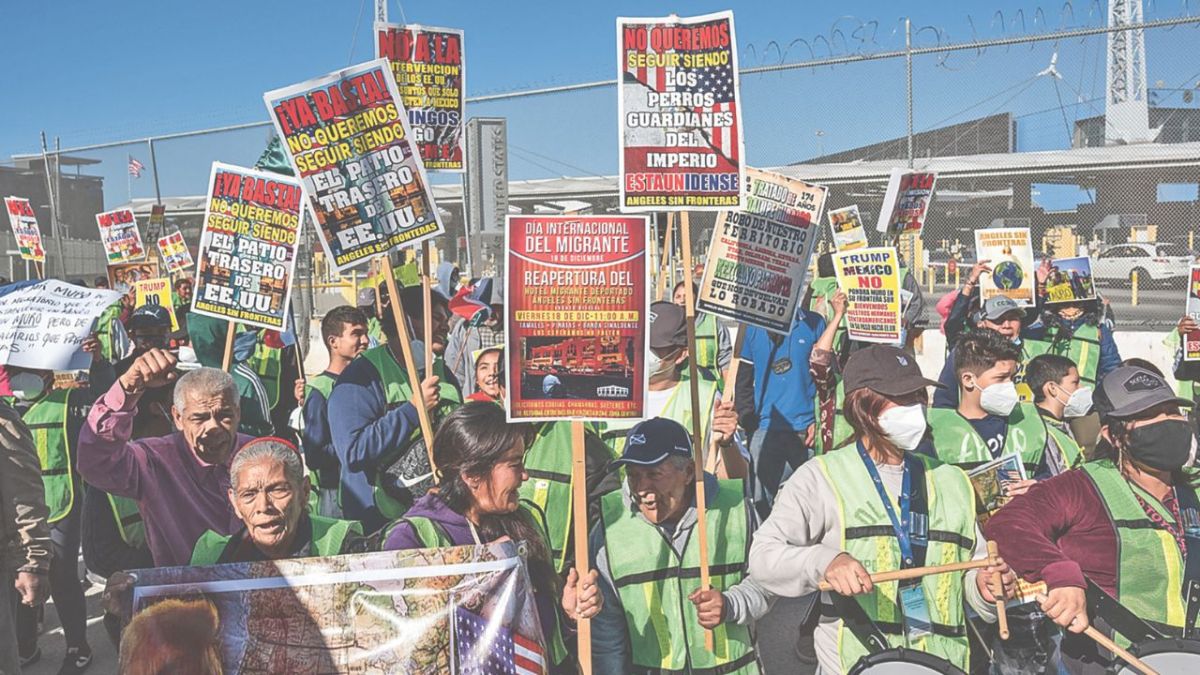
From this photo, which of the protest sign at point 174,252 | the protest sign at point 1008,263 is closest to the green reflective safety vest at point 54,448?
the protest sign at point 1008,263

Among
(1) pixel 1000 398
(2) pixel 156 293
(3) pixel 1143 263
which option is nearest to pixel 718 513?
(1) pixel 1000 398

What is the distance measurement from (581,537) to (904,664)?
1.03m

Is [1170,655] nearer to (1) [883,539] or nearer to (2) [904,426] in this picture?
(1) [883,539]

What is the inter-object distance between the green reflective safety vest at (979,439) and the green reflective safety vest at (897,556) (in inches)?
47.3

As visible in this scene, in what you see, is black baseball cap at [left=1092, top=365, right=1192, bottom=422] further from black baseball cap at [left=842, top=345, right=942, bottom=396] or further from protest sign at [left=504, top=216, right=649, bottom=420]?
protest sign at [left=504, top=216, right=649, bottom=420]

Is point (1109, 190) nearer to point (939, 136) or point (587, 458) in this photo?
point (939, 136)

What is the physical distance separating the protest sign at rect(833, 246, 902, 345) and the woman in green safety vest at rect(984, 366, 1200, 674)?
3662mm

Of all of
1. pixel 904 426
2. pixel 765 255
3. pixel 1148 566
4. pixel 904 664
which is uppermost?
pixel 765 255

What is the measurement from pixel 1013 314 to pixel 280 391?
527 centimetres

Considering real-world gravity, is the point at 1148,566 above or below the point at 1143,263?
below

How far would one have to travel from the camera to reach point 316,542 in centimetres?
301

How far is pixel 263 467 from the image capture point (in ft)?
9.77

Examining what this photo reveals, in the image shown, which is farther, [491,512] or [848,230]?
[848,230]

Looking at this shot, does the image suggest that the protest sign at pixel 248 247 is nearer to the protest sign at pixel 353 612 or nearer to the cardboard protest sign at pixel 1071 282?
the protest sign at pixel 353 612
